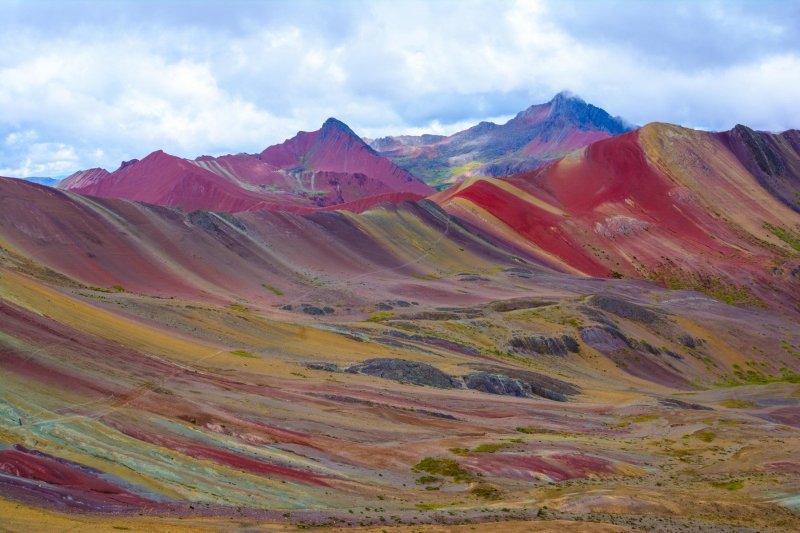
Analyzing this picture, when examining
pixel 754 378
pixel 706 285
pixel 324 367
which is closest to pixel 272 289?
pixel 324 367

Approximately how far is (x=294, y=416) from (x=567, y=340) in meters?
60.7

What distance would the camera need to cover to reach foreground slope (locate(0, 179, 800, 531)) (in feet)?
113

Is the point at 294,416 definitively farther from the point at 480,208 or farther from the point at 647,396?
the point at 480,208

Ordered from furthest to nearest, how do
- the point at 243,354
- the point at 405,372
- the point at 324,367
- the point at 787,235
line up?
1. the point at 787,235
2. the point at 405,372
3. the point at 324,367
4. the point at 243,354

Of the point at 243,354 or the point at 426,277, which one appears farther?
the point at 426,277

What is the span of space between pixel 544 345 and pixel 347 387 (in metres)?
44.0

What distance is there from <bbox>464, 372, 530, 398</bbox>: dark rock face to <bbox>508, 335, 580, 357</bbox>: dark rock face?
2186 centimetres

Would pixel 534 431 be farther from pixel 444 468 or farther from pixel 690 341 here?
pixel 690 341

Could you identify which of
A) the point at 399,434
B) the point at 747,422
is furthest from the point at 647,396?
the point at 399,434

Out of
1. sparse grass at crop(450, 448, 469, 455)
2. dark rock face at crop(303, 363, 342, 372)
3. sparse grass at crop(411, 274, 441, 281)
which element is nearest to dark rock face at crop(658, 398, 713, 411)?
dark rock face at crop(303, 363, 342, 372)

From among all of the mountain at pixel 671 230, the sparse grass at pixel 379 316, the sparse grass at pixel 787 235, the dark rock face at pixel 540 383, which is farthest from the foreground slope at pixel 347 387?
the sparse grass at pixel 787 235

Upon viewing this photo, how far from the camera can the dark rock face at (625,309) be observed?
118625 mm

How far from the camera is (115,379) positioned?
47.4 metres

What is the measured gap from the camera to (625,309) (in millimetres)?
120438
